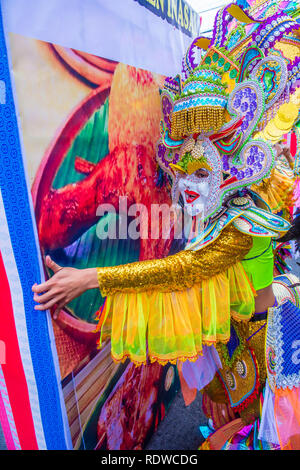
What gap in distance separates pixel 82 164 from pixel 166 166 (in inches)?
15.2

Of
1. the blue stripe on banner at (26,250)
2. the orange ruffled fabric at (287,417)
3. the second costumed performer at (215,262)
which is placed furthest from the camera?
the orange ruffled fabric at (287,417)

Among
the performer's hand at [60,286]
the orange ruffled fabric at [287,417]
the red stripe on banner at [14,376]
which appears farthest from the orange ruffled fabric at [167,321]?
the orange ruffled fabric at [287,417]

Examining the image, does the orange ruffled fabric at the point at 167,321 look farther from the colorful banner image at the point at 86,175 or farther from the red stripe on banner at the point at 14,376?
Result: the red stripe on banner at the point at 14,376

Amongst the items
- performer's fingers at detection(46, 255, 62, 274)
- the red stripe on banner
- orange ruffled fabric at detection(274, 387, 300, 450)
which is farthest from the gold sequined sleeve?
orange ruffled fabric at detection(274, 387, 300, 450)

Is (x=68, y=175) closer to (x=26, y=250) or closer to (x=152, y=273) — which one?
(x=26, y=250)

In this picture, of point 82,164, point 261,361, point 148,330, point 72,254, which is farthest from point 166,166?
point 261,361

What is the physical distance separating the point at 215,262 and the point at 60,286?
0.52m

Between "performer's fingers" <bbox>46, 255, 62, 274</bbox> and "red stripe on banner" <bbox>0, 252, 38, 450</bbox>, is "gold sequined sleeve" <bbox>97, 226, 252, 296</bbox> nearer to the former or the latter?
"performer's fingers" <bbox>46, 255, 62, 274</bbox>

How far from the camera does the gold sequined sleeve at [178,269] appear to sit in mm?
999

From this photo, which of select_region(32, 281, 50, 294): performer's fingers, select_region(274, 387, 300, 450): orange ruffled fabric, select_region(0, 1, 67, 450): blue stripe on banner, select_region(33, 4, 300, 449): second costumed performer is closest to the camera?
select_region(0, 1, 67, 450): blue stripe on banner

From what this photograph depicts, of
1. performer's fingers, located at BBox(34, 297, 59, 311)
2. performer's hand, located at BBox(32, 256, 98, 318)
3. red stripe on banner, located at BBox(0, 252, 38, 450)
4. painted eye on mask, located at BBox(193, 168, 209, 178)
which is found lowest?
red stripe on banner, located at BBox(0, 252, 38, 450)

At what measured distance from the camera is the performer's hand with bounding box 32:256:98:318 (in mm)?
907

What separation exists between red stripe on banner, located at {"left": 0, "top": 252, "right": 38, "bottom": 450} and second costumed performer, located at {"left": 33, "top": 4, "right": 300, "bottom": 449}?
0.14 meters

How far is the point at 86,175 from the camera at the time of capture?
1083mm
